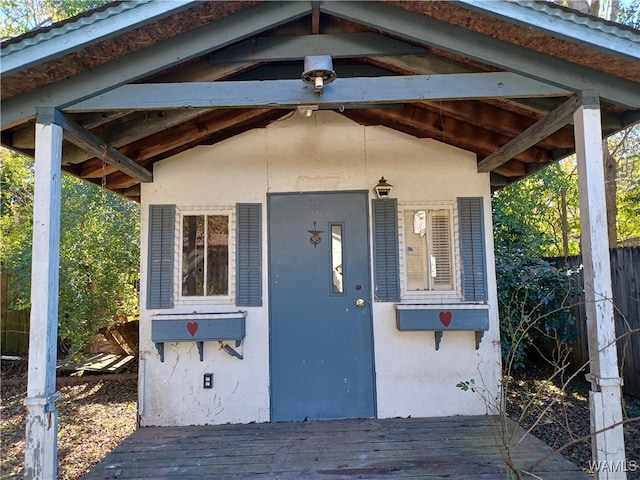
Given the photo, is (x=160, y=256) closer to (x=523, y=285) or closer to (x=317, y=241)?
(x=317, y=241)

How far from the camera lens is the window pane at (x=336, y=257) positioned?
3.91m

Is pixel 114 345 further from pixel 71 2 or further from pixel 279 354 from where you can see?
pixel 71 2

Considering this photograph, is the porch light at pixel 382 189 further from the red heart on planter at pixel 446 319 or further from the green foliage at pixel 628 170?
the green foliage at pixel 628 170

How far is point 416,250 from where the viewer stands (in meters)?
3.98

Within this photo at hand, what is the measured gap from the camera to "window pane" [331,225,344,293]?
3914 millimetres

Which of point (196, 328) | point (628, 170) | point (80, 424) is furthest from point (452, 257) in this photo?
point (628, 170)

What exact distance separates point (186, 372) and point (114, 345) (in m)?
3.71

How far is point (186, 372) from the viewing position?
382 centimetres

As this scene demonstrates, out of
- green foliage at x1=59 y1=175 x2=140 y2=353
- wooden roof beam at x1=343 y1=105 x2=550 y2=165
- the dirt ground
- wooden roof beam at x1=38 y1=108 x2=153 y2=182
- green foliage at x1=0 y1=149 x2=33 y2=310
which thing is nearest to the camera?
wooden roof beam at x1=38 y1=108 x2=153 y2=182

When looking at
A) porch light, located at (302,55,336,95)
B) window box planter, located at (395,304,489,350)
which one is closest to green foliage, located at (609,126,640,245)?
window box planter, located at (395,304,489,350)

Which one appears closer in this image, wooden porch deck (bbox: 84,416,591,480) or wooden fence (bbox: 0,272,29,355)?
wooden porch deck (bbox: 84,416,591,480)

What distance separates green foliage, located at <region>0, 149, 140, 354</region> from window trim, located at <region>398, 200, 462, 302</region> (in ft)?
13.4

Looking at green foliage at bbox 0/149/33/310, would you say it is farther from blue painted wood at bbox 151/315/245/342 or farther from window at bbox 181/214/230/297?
blue painted wood at bbox 151/315/245/342

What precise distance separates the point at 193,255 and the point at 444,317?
7.90 feet
